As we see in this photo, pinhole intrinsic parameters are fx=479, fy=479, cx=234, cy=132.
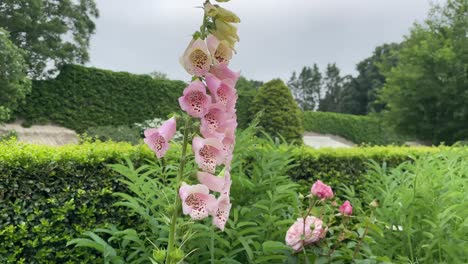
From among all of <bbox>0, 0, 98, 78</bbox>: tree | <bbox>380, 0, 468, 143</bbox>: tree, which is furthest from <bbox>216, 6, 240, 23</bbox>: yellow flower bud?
<bbox>0, 0, 98, 78</bbox>: tree

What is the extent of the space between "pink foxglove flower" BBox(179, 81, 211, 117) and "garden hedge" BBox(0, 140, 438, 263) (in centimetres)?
182

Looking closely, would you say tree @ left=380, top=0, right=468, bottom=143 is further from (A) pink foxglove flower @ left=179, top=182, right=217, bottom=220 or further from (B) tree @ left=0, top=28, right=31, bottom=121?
(A) pink foxglove flower @ left=179, top=182, right=217, bottom=220

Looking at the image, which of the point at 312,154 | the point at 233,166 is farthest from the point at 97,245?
the point at 312,154

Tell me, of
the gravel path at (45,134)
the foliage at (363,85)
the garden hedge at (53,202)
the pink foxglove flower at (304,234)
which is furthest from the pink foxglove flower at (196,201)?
the foliage at (363,85)

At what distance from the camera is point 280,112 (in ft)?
59.4

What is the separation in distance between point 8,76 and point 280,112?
31.6ft

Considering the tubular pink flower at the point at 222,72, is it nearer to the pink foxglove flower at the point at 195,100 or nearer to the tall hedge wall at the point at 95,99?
the pink foxglove flower at the point at 195,100

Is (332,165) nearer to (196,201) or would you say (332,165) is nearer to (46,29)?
(196,201)

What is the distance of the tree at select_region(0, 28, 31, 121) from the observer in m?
15.8

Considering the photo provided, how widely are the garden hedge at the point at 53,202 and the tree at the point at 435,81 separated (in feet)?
55.1

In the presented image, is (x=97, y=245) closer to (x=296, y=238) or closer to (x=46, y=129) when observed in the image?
(x=296, y=238)

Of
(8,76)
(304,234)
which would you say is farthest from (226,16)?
(8,76)

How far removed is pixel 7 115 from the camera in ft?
52.3

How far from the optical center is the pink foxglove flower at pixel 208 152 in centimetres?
125
